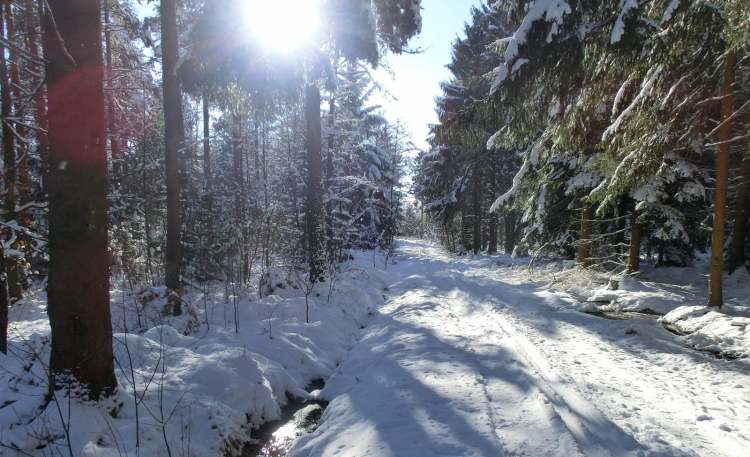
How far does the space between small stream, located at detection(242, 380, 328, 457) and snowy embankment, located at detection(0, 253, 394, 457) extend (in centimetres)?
11

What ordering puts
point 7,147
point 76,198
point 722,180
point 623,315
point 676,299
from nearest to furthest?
point 76,198, point 722,180, point 7,147, point 623,315, point 676,299

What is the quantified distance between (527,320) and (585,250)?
686 cm

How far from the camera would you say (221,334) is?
662cm

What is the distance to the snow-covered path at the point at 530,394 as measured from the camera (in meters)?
3.61

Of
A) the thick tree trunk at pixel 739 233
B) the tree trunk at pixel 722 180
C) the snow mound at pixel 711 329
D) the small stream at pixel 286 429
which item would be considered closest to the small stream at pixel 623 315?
the snow mound at pixel 711 329

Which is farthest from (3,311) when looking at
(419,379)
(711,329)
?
(711,329)

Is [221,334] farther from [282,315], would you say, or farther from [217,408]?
[217,408]

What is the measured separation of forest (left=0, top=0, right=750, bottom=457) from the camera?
147 inches

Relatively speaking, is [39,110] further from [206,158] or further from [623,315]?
[623,315]

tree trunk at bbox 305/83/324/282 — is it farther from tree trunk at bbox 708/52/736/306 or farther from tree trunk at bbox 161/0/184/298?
tree trunk at bbox 708/52/736/306

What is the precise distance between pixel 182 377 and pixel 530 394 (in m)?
3.95

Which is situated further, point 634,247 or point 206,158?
point 206,158

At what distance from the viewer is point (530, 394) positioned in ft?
14.7

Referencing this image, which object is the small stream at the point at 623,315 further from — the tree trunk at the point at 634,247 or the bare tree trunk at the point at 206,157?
the bare tree trunk at the point at 206,157
